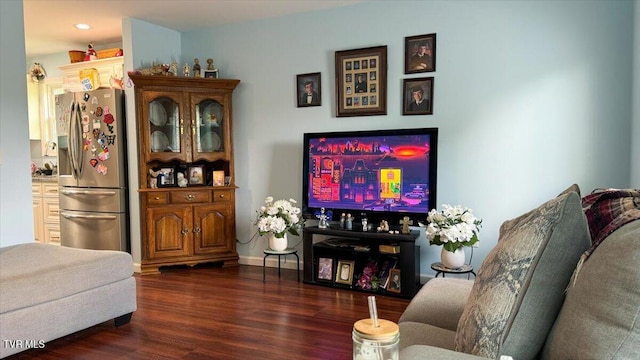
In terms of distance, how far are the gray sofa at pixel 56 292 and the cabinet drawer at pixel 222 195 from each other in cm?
168

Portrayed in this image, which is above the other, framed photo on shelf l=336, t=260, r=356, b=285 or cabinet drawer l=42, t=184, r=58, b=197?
cabinet drawer l=42, t=184, r=58, b=197

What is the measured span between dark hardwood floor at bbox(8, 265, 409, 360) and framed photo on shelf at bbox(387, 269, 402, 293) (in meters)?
0.09

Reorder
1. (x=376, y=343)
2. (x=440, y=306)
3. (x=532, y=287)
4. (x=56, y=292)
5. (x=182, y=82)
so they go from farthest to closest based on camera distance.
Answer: (x=182, y=82), (x=56, y=292), (x=440, y=306), (x=532, y=287), (x=376, y=343)

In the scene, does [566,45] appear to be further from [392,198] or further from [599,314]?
[599,314]

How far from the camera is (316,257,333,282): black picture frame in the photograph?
4.07 m

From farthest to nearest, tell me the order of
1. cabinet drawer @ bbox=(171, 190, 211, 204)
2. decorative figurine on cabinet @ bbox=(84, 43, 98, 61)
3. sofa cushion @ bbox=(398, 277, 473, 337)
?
decorative figurine on cabinet @ bbox=(84, 43, 98, 61)
cabinet drawer @ bbox=(171, 190, 211, 204)
sofa cushion @ bbox=(398, 277, 473, 337)

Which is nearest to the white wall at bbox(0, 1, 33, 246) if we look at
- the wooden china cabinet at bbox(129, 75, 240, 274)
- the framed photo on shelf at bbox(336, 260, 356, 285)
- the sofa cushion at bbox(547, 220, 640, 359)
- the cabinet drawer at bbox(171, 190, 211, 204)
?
the wooden china cabinet at bbox(129, 75, 240, 274)

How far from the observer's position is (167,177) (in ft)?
15.9

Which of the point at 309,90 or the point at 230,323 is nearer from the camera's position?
the point at 230,323

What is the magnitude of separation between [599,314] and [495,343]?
0.85ft

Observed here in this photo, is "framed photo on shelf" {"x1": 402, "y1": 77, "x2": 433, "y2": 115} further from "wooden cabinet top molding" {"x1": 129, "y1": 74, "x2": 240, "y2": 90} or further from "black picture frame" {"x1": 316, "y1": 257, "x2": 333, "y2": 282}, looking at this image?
"wooden cabinet top molding" {"x1": 129, "y1": 74, "x2": 240, "y2": 90}

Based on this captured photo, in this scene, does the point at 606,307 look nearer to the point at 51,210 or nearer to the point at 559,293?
the point at 559,293

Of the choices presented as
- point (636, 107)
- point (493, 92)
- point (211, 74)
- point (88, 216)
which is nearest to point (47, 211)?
point (88, 216)

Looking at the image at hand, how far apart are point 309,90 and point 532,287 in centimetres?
360
